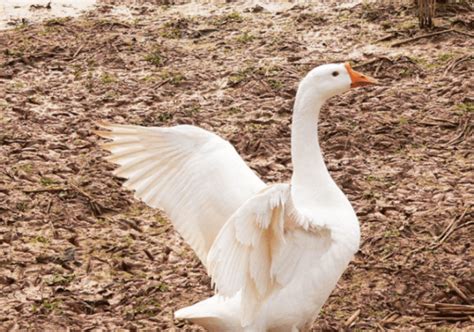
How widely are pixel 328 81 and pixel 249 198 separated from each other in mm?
908

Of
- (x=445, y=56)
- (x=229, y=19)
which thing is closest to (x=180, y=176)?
(x=445, y=56)

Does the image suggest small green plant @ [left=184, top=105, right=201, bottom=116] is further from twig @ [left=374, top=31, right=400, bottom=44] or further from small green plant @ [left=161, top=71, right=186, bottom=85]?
twig @ [left=374, top=31, right=400, bottom=44]

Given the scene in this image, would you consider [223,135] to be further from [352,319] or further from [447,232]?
[352,319]

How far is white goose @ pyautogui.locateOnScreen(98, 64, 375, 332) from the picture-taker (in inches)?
187

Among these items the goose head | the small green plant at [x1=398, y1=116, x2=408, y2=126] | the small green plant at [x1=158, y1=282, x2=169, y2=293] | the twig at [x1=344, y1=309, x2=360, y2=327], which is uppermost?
the goose head

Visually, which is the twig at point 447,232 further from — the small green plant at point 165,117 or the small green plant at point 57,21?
the small green plant at point 57,21

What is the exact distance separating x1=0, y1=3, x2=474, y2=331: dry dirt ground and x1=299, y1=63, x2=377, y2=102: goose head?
1304 mm

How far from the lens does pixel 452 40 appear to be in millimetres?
9633

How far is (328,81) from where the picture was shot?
5.16 metres

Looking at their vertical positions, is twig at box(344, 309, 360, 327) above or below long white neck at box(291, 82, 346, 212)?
below

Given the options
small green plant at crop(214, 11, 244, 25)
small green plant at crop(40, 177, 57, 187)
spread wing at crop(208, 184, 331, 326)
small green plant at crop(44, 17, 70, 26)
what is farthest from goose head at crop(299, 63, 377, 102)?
small green plant at crop(44, 17, 70, 26)

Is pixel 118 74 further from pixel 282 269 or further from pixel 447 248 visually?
pixel 282 269

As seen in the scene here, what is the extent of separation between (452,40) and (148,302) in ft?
17.0

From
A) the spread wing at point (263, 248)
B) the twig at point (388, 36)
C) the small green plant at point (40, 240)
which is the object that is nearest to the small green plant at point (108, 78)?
the twig at point (388, 36)
